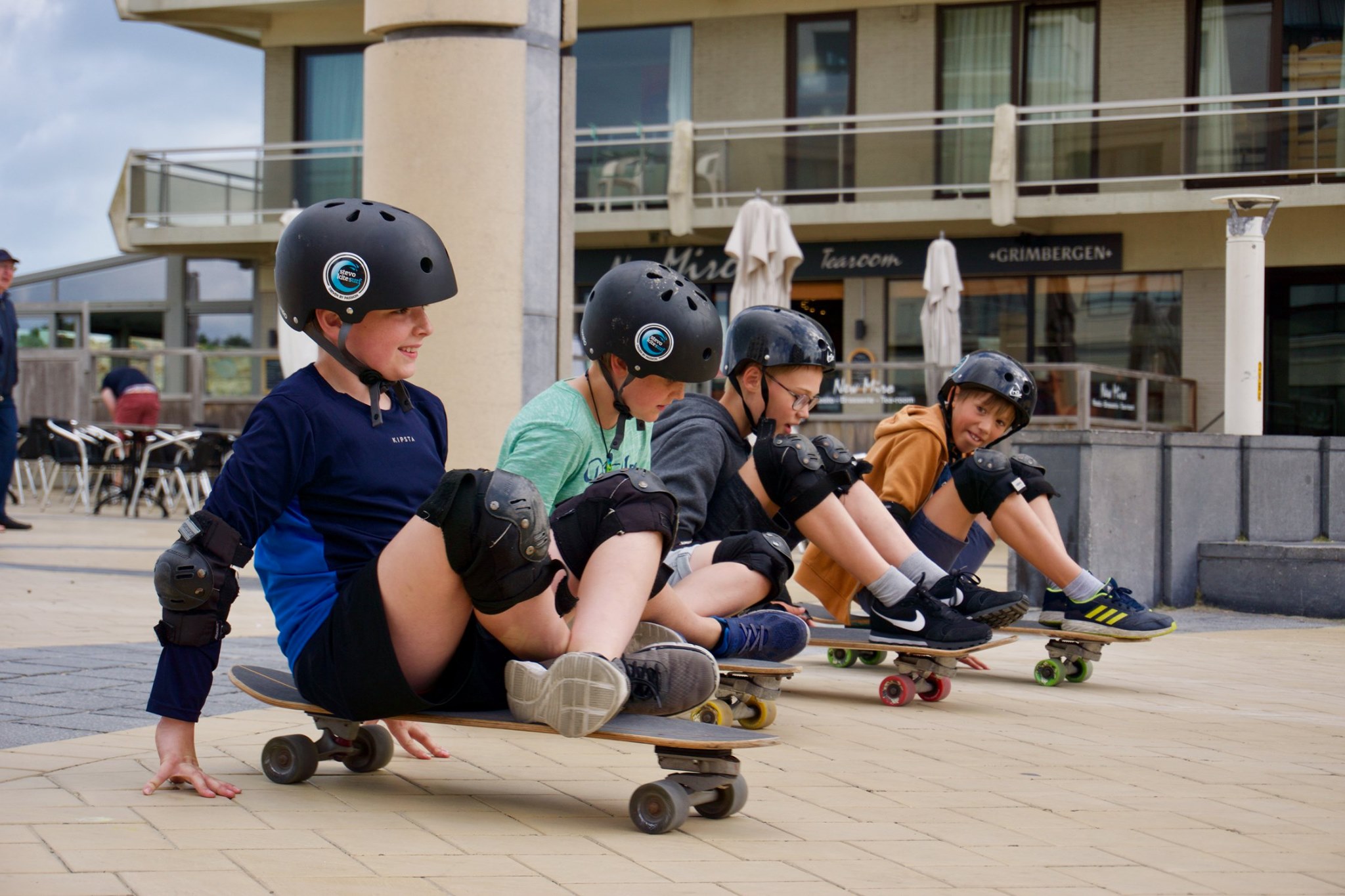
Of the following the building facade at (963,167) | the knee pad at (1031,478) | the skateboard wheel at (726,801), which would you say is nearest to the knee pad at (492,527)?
the skateboard wheel at (726,801)

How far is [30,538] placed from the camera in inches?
511

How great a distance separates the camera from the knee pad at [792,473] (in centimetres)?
503

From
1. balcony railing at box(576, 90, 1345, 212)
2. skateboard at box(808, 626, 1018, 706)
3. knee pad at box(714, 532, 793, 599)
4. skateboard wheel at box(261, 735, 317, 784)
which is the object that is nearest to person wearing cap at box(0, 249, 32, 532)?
skateboard at box(808, 626, 1018, 706)

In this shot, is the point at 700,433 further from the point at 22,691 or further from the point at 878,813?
the point at 22,691

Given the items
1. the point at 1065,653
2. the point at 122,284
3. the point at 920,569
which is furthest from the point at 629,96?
the point at 920,569

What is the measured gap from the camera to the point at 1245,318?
1128cm

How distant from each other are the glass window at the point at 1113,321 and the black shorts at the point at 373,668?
64.8 feet

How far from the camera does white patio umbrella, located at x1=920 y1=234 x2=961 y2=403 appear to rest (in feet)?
64.8

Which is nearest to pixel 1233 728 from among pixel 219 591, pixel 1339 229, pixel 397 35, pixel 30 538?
pixel 219 591

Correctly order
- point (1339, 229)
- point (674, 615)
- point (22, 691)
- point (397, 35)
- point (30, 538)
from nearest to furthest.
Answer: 1. point (674, 615)
2. point (22, 691)
3. point (397, 35)
4. point (30, 538)
5. point (1339, 229)

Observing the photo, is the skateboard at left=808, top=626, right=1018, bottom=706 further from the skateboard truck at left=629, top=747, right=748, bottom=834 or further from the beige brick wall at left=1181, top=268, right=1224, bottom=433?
the beige brick wall at left=1181, top=268, right=1224, bottom=433

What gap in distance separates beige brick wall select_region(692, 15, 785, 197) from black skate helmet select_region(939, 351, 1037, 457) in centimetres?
1782

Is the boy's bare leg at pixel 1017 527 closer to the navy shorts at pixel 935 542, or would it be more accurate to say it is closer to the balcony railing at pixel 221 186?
the navy shorts at pixel 935 542

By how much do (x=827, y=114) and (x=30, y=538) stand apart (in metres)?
14.3
